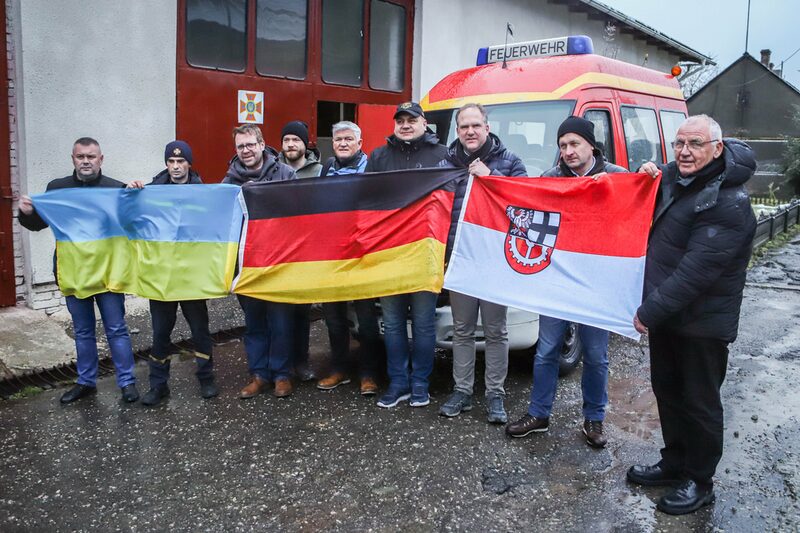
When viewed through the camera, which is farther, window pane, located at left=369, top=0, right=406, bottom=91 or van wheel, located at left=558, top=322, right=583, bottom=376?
window pane, located at left=369, top=0, right=406, bottom=91

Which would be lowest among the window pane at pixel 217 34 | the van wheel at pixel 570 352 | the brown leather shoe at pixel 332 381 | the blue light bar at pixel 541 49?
the brown leather shoe at pixel 332 381

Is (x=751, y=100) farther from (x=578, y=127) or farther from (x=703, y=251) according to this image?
(x=703, y=251)

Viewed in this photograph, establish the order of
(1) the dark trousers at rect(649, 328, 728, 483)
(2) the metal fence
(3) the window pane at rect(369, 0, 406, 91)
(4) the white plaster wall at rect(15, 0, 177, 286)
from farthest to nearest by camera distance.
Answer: (2) the metal fence, (3) the window pane at rect(369, 0, 406, 91), (4) the white plaster wall at rect(15, 0, 177, 286), (1) the dark trousers at rect(649, 328, 728, 483)

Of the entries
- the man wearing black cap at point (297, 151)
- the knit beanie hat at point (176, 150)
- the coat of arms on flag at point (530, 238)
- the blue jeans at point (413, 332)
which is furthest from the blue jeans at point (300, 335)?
the coat of arms on flag at point (530, 238)

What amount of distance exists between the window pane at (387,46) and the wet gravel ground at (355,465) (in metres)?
6.11

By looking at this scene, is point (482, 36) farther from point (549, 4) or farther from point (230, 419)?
point (230, 419)

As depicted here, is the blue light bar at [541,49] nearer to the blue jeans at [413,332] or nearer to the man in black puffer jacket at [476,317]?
the man in black puffer jacket at [476,317]

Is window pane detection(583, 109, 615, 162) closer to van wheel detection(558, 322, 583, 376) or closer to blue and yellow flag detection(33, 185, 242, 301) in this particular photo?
van wheel detection(558, 322, 583, 376)

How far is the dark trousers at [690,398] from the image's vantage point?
351 centimetres

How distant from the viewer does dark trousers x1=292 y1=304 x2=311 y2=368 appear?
5398mm

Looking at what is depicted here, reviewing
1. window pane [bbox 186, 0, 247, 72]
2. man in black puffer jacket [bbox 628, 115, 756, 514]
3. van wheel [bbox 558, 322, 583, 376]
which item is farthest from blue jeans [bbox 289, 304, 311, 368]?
window pane [bbox 186, 0, 247, 72]

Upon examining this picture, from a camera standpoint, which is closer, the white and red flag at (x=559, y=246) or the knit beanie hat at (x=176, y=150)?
the white and red flag at (x=559, y=246)

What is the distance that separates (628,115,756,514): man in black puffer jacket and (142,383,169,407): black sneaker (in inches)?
135

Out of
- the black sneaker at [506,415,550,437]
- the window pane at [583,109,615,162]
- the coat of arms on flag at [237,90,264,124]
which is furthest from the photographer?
the coat of arms on flag at [237,90,264,124]
